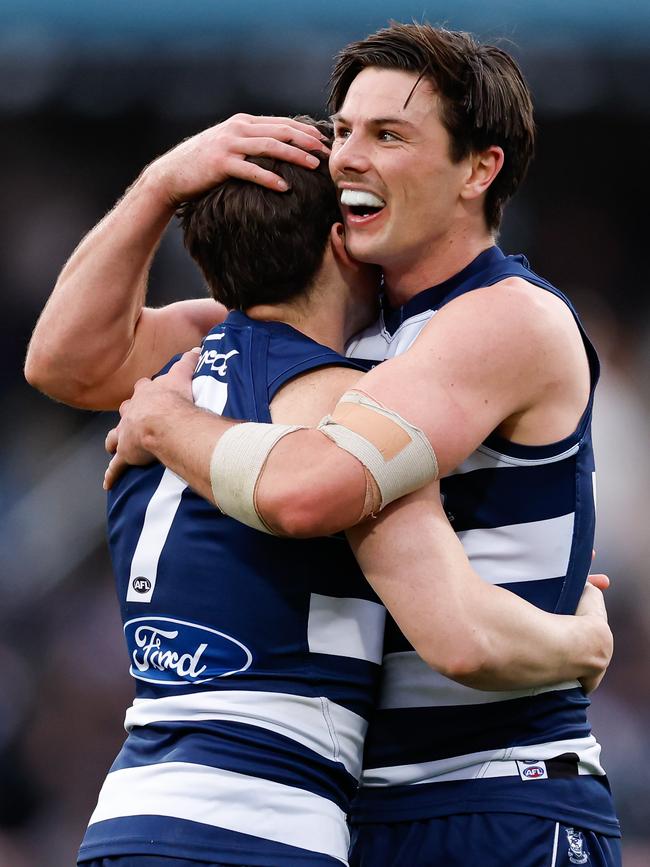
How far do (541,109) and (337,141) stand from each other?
4.78 metres

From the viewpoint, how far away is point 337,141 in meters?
3.13

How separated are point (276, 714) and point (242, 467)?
0.52 m

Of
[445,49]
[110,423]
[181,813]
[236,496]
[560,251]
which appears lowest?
[110,423]

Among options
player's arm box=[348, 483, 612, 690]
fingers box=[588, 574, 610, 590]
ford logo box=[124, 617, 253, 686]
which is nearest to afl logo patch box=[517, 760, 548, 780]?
player's arm box=[348, 483, 612, 690]

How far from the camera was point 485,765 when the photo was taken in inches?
115

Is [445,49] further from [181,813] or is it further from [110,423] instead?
[110,423]

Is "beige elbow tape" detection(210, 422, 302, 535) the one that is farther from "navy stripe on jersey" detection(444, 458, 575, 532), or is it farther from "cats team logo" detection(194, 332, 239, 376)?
"navy stripe on jersey" detection(444, 458, 575, 532)

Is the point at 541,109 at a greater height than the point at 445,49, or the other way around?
the point at 445,49

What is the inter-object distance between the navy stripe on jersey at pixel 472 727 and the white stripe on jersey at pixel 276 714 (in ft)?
0.84

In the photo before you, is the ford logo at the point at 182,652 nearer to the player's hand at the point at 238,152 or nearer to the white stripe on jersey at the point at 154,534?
the white stripe on jersey at the point at 154,534

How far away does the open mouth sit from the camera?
9.89 ft

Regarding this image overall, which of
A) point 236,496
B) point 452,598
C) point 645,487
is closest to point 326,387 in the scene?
point 236,496

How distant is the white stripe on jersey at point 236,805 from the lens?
8.36 feet

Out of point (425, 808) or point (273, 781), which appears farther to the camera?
point (425, 808)
